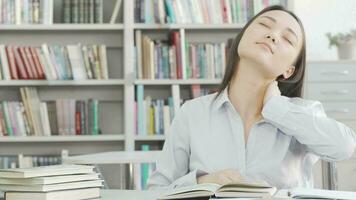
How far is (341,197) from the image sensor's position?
1.36 meters

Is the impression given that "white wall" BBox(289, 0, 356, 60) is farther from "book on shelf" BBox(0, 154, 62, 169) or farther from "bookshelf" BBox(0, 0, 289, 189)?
"book on shelf" BBox(0, 154, 62, 169)

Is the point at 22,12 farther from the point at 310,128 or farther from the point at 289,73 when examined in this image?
the point at 310,128

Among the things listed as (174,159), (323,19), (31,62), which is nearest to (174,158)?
(174,159)

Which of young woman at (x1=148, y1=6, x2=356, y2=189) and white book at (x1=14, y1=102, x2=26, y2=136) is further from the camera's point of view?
white book at (x1=14, y1=102, x2=26, y2=136)

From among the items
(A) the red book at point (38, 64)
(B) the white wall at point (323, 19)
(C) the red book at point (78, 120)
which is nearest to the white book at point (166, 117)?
(C) the red book at point (78, 120)

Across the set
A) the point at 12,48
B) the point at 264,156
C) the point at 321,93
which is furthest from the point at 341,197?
the point at 12,48

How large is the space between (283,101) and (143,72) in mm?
2675

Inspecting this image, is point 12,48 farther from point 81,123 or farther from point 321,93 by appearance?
point 321,93

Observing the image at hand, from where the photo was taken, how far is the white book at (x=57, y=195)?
55.1 inches

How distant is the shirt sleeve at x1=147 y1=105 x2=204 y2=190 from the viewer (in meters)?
1.82

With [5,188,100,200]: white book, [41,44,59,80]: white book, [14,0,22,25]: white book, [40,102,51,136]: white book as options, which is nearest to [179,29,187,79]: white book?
[41,44,59,80]: white book

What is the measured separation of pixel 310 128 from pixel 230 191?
486 mm

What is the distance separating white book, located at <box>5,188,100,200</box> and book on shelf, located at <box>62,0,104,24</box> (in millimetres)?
2975

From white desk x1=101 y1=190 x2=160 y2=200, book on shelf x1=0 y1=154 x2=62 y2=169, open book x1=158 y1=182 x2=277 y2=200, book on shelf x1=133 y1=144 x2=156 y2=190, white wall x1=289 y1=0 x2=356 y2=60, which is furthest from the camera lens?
white wall x1=289 y1=0 x2=356 y2=60
